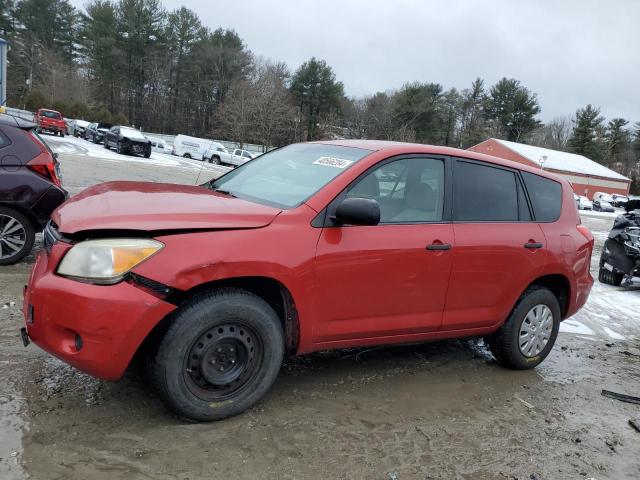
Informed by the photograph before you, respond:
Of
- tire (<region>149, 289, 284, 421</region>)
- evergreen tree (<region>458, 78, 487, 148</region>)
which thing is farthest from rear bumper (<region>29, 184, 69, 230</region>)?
evergreen tree (<region>458, 78, 487, 148</region>)

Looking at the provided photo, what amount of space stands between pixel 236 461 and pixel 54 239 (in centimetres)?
161

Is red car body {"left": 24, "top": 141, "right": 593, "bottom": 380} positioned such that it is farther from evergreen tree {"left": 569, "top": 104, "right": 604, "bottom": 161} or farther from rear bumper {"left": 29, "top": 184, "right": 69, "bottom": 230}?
evergreen tree {"left": 569, "top": 104, "right": 604, "bottom": 161}

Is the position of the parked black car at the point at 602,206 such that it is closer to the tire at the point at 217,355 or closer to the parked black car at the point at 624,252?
the parked black car at the point at 624,252

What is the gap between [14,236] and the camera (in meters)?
5.79

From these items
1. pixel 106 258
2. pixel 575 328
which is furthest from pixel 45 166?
pixel 575 328

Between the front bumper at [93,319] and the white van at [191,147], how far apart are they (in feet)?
127

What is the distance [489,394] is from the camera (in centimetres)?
404

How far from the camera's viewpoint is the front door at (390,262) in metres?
3.28

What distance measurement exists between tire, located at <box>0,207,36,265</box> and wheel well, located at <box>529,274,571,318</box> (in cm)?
532

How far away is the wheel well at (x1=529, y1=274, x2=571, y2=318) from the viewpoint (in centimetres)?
458

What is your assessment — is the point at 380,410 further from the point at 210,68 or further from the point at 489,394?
the point at 210,68

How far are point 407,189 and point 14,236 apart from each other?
454 cm

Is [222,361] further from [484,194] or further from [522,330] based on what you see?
[522,330]

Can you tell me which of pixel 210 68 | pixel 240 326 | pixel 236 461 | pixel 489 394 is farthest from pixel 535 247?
pixel 210 68
